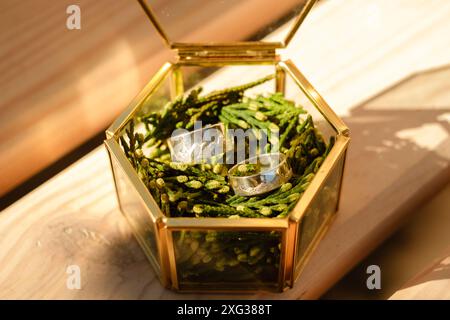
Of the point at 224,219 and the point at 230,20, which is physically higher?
the point at 230,20

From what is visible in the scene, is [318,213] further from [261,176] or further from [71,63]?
[71,63]

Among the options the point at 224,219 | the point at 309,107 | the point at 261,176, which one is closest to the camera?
the point at 224,219

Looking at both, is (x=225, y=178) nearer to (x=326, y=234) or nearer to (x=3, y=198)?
(x=326, y=234)

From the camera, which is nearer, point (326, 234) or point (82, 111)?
point (326, 234)

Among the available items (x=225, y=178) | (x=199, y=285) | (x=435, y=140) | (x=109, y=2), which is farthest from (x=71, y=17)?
(x=435, y=140)

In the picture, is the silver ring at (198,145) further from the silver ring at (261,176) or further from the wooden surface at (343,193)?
the wooden surface at (343,193)

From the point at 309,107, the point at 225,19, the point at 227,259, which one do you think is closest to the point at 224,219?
the point at 227,259

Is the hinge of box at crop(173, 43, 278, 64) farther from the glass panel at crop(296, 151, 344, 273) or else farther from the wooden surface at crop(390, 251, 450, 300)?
the wooden surface at crop(390, 251, 450, 300)
